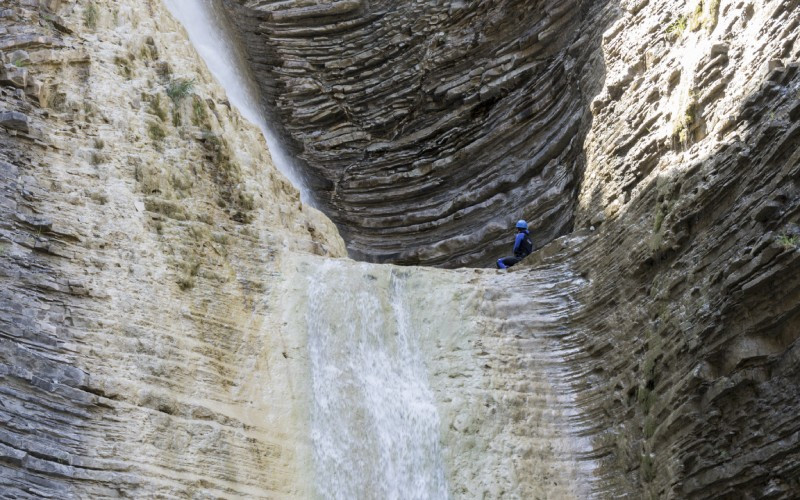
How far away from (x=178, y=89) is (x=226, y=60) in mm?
6887

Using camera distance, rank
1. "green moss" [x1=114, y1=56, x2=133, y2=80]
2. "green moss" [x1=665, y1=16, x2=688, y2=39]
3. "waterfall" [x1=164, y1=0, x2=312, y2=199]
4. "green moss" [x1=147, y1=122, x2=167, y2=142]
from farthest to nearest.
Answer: "waterfall" [x1=164, y1=0, x2=312, y2=199], "green moss" [x1=665, y1=16, x2=688, y2=39], "green moss" [x1=114, y1=56, x2=133, y2=80], "green moss" [x1=147, y1=122, x2=167, y2=142]

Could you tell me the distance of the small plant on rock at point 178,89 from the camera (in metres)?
12.6

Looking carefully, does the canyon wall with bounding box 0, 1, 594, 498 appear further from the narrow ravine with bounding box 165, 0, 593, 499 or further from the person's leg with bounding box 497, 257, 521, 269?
the person's leg with bounding box 497, 257, 521, 269

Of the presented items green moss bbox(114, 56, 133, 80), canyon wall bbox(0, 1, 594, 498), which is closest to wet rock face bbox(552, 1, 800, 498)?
canyon wall bbox(0, 1, 594, 498)

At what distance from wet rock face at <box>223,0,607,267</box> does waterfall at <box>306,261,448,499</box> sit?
449 cm

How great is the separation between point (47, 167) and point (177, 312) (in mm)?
2380

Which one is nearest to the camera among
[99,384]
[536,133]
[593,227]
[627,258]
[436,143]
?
[99,384]

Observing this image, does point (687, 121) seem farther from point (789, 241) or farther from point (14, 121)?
point (14, 121)

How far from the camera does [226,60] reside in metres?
19.3

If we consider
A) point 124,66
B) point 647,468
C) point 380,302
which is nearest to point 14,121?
point 124,66

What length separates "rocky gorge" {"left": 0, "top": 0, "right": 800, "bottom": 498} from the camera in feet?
30.2

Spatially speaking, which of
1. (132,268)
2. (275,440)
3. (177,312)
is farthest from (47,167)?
(275,440)

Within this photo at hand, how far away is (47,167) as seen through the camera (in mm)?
10922

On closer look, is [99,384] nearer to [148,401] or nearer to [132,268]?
[148,401]
